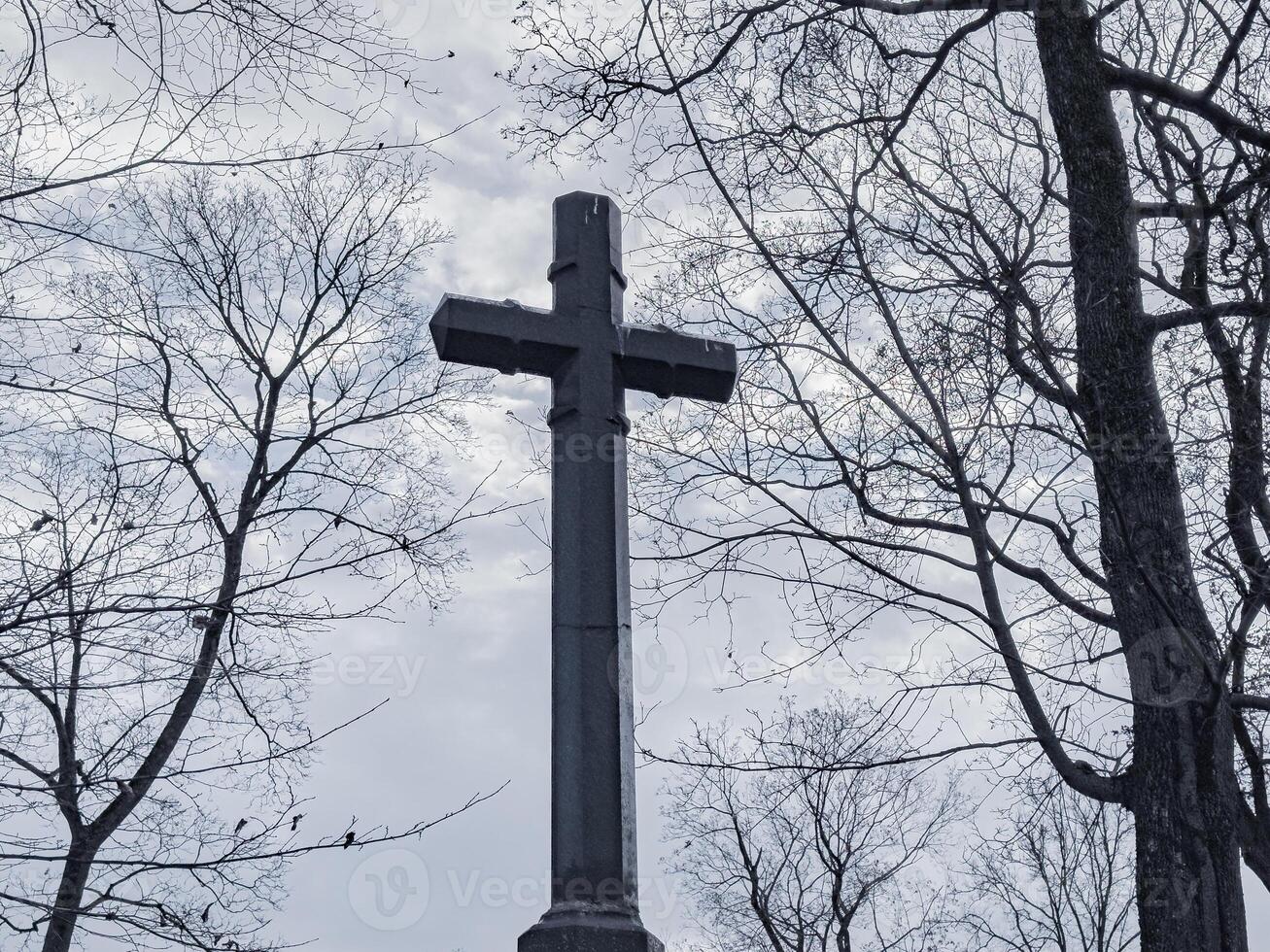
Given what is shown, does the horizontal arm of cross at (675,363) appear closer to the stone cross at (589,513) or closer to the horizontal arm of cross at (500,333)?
the stone cross at (589,513)

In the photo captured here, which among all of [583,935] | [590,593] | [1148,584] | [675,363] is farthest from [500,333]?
[1148,584]

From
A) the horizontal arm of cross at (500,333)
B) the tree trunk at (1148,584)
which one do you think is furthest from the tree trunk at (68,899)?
the tree trunk at (1148,584)

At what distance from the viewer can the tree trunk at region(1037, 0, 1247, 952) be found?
5324 millimetres

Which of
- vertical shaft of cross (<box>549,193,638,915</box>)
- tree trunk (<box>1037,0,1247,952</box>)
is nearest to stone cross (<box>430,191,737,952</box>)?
vertical shaft of cross (<box>549,193,638,915</box>)

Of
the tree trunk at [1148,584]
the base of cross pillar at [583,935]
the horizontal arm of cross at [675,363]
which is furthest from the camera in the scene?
the tree trunk at [1148,584]

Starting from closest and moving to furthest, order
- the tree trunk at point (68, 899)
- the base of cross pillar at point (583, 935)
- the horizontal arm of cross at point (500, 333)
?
the base of cross pillar at point (583, 935)
the horizontal arm of cross at point (500, 333)
the tree trunk at point (68, 899)

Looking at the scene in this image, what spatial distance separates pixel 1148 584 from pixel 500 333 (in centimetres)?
275

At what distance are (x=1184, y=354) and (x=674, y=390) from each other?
3614mm

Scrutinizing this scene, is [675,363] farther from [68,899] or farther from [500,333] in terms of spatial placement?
[68,899]

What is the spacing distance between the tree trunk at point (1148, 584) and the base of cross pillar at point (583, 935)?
2523mm

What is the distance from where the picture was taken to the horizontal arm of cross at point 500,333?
396 cm

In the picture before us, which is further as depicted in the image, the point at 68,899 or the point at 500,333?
the point at 68,899

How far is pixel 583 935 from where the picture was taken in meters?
3.19

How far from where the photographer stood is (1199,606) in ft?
19.2
